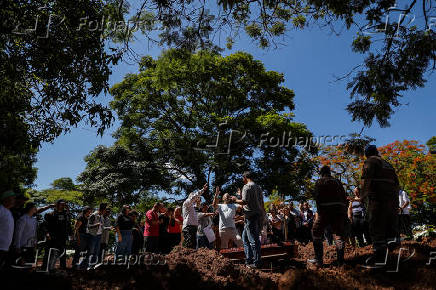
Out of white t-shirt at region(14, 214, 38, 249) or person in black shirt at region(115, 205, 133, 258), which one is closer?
white t-shirt at region(14, 214, 38, 249)

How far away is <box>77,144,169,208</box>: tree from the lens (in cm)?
2033

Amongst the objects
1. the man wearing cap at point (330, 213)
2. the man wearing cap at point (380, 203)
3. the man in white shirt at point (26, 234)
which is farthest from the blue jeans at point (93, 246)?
the man wearing cap at point (380, 203)

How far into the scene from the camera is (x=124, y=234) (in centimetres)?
792

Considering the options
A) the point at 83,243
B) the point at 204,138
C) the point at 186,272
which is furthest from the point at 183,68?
the point at 186,272

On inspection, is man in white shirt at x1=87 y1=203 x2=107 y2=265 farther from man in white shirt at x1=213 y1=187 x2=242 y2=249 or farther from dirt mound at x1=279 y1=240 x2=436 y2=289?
dirt mound at x1=279 y1=240 x2=436 y2=289

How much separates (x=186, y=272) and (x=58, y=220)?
15.2 ft

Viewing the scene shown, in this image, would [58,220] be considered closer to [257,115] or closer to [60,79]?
[60,79]

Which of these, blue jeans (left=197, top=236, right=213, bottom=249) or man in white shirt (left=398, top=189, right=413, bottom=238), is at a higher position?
man in white shirt (left=398, top=189, right=413, bottom=238)

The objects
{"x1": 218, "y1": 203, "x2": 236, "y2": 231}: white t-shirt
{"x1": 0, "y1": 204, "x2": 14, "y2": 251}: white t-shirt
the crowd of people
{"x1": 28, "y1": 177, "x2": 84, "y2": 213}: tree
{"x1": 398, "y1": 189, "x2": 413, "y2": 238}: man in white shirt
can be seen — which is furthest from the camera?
{"x1": 28, "y1": 177, "x2": 84, "y2": 213}: tree

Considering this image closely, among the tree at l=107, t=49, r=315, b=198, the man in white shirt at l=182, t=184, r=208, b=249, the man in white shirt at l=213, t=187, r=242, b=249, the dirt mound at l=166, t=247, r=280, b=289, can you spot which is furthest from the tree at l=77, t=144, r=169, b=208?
the dirt mound at l=166, t=247, r=280, b=289

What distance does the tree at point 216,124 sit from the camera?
19.0 m

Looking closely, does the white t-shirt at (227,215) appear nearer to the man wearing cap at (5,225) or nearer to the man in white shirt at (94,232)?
the man in white shirt at (94,232)

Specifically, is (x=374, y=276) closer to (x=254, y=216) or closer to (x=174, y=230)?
(x=254, y=216)

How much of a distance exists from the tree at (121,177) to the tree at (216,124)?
80 cm
